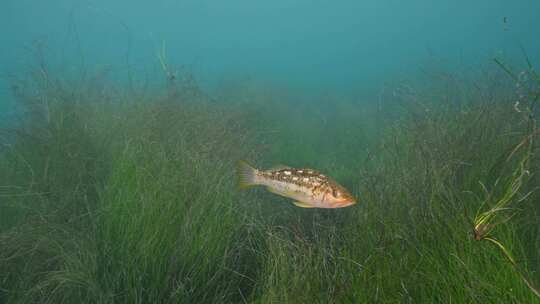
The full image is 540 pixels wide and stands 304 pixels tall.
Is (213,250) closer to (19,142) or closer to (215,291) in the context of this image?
(215,291)

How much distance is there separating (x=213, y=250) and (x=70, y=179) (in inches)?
84.7

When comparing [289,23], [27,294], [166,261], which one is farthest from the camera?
[289,23]

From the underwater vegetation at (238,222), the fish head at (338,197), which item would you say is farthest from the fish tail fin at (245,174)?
the fish head at (338,197)

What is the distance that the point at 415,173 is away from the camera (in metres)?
4.06

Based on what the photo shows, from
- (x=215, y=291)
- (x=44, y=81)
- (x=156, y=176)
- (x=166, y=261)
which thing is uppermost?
(x=44, y=81)

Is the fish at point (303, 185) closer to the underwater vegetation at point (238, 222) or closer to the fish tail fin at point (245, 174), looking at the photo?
the fish tail fin at point (245, 174)

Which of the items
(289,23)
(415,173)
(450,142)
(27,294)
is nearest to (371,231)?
(415,173)

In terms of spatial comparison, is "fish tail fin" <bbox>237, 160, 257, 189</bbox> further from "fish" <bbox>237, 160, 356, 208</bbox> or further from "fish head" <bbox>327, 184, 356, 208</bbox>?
"fish head" <bbox>327, 184, 356, 208</bbox>

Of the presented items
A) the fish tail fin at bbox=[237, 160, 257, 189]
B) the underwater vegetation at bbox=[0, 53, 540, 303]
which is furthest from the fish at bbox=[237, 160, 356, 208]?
the underwater vegetation at bbox=[0, 53, 540, 303]

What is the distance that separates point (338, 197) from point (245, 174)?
33.6 inches

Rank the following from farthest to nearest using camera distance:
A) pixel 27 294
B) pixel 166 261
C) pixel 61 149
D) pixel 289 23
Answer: pixel 289 23 → pixel 61 149 → pixel 166 261 → pixel 27 294

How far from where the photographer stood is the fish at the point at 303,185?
2.81 metres

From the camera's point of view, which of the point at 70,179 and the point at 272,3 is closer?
the point at 70,179

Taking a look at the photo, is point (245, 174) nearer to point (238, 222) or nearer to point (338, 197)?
point (238, 222)
